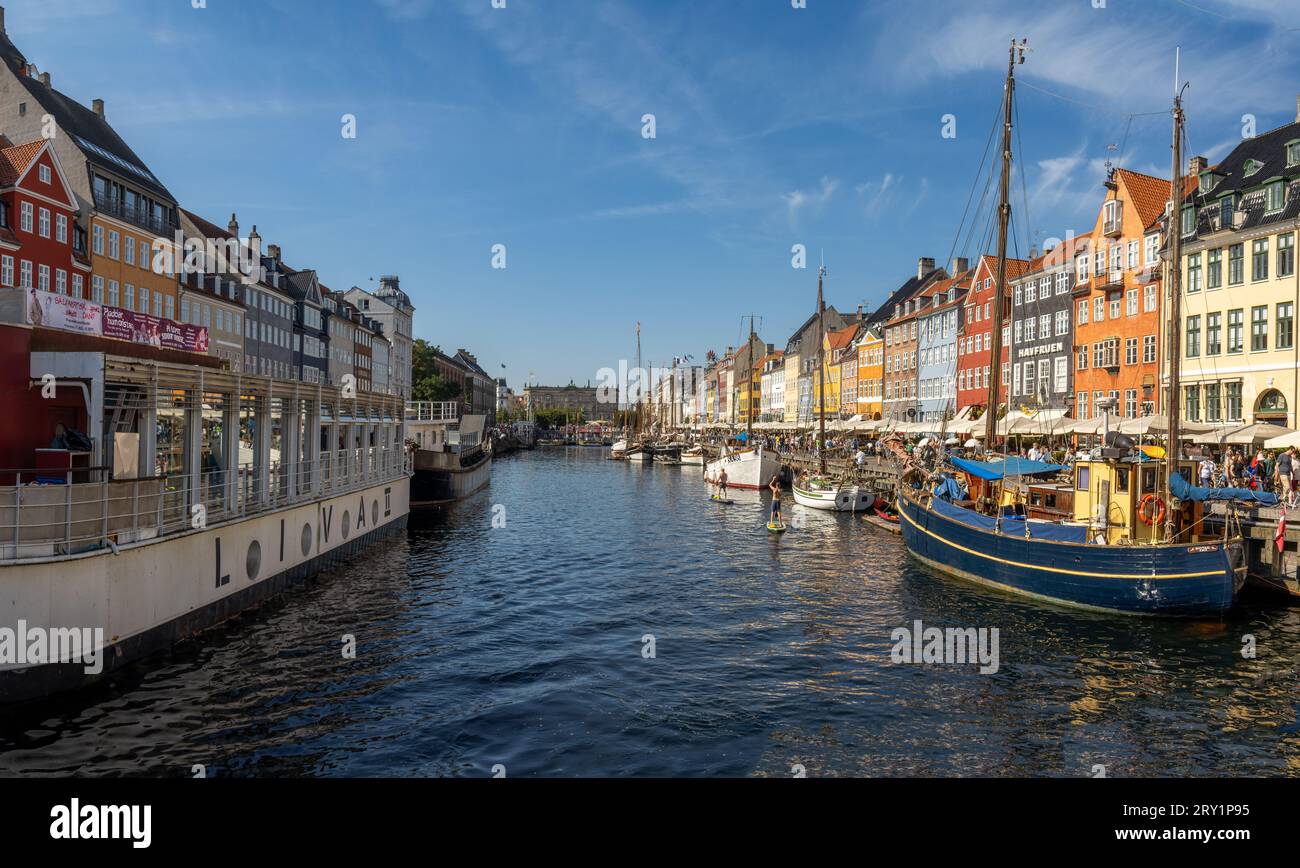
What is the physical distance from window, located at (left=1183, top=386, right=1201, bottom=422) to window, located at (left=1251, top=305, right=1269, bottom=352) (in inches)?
156

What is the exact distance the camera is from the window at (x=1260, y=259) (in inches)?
1487

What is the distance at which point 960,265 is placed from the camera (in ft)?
287

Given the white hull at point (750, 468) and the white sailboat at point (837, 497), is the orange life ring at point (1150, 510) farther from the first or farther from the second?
the white hull at point (750, 468)

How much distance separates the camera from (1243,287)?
39094 millimetres

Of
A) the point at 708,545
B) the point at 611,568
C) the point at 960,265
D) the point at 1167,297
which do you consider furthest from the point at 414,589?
the point at 960,265

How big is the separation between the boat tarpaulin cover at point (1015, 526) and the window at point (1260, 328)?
20.5m

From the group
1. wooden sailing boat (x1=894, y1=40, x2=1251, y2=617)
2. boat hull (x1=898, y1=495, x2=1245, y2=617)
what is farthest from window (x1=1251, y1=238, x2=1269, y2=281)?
boat hull (x1=898, y1=495, x2=1245, y2=617)

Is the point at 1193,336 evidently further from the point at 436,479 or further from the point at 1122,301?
the point at 436,479

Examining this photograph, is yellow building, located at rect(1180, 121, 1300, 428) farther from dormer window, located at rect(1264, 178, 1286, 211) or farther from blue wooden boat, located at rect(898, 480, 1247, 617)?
blue wooden boat, located at rect(898, 480, 1247, 617)

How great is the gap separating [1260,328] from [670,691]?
37.8 metres

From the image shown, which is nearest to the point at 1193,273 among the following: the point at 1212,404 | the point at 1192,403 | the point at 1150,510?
the point at 1192,403

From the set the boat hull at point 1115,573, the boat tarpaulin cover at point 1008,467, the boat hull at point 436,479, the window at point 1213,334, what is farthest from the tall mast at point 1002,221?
the boat hull at point 436,479

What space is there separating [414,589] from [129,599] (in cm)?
1157
